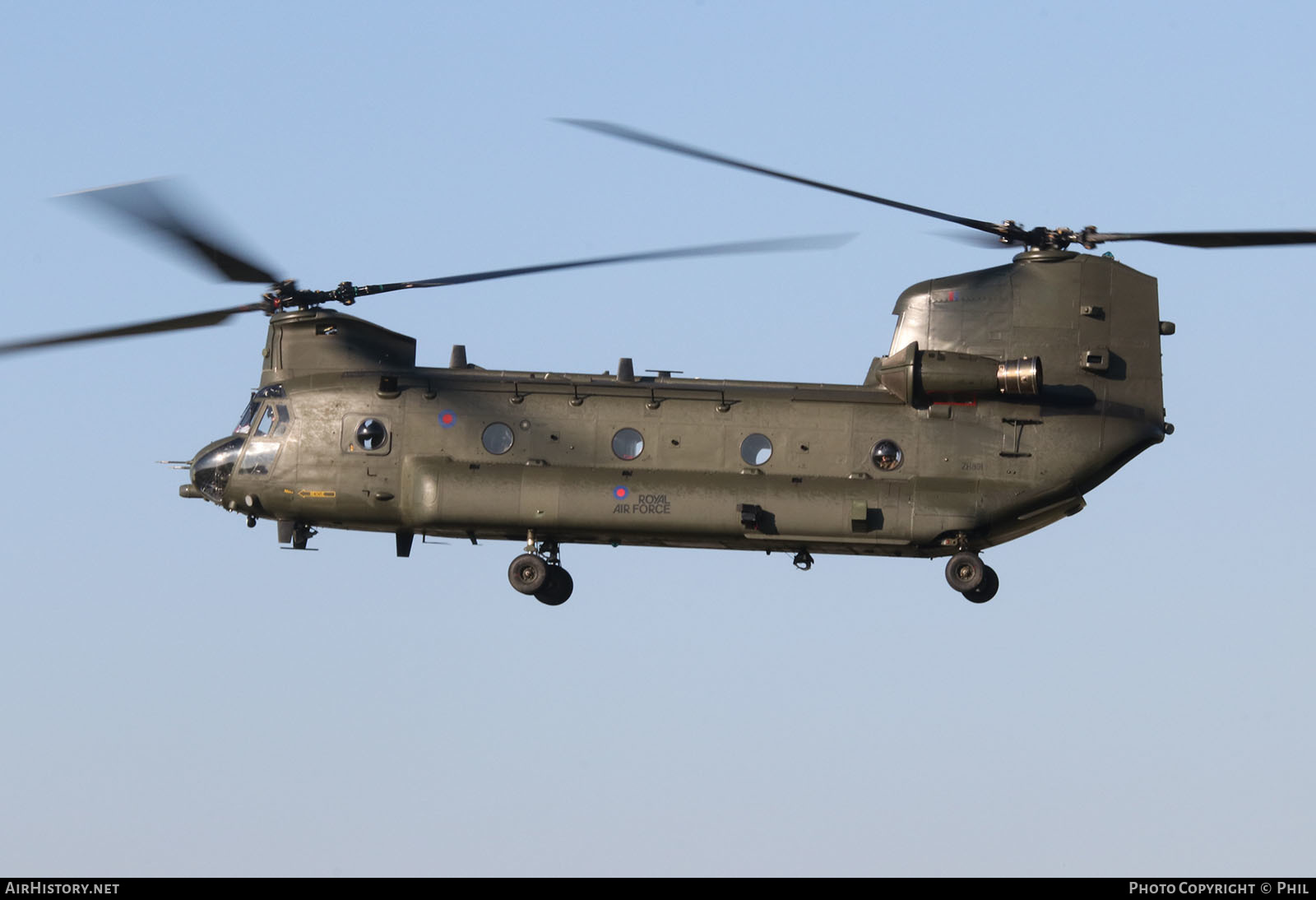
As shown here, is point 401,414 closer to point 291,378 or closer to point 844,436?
point 291,378

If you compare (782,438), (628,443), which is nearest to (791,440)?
(782,438)

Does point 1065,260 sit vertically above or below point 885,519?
above

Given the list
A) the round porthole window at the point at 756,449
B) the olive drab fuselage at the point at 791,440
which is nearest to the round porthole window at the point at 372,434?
the olive drab fuselage at the point at 791,440

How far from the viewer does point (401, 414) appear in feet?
125

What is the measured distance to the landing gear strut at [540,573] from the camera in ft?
124

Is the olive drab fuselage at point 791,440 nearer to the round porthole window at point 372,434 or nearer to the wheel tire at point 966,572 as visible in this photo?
the round porthole window at point 372,434

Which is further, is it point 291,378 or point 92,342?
point 291,378

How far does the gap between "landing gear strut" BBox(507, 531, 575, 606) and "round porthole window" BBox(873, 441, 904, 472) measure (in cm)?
595

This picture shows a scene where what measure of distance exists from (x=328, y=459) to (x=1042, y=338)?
12.9 meters

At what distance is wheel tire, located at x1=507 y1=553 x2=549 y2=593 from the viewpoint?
37719mm

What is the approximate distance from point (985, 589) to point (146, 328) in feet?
50.1

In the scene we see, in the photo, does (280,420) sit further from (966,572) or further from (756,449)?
(966,572)

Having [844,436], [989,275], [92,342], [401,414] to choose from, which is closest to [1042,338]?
[989,275]

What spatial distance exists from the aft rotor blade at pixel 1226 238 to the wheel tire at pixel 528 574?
11576mm
